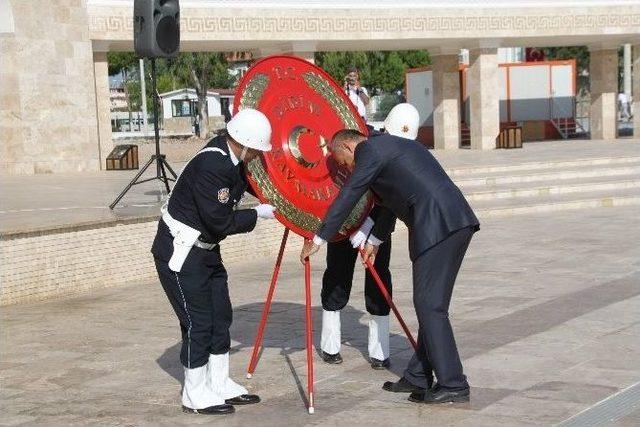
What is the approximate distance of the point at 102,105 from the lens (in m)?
23.9

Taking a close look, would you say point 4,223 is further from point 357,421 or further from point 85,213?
point 357,421

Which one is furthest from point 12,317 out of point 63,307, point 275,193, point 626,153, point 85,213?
point 626,153

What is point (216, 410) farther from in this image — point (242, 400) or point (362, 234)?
point (362, 234)

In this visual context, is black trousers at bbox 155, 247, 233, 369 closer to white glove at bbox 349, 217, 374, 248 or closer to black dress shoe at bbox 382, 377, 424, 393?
white glove at bbox 349, 217, 374, 248

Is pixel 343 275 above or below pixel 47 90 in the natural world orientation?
below

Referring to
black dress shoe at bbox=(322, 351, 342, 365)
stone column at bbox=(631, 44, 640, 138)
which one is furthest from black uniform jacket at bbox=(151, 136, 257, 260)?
stone column at bbox=(631, 44, 640, 138)

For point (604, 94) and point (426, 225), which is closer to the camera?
point (426, 225)

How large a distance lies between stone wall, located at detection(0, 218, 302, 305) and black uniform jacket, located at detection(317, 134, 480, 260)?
4.70 m

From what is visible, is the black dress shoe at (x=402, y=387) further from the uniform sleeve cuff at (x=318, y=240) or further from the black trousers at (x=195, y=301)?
the black trousers at (x=195, y=301)

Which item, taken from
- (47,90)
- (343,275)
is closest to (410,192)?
(343,275)

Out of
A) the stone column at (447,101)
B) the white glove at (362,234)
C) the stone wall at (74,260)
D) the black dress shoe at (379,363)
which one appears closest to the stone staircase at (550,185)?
the stone wall at (74,260)

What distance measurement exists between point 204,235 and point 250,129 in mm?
660

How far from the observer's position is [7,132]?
2211 centimetres

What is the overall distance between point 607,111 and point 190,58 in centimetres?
3256
